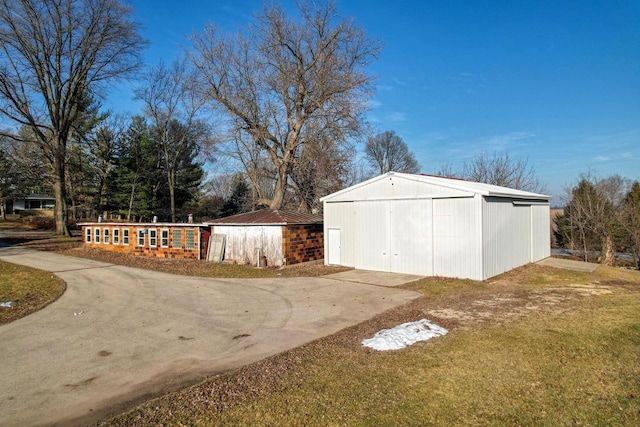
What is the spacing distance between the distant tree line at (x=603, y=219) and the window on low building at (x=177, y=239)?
21.9 metres

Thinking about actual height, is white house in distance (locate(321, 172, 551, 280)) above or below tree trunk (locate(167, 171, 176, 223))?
below

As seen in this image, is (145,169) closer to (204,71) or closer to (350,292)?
(204,71)

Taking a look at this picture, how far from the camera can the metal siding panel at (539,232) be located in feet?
57.1

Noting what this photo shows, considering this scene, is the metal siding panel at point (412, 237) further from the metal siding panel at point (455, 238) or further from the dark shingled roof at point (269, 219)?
the dark shingled roof at point (269, 219)

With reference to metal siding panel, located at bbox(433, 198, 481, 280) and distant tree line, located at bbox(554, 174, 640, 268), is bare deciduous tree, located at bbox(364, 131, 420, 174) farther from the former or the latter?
metal siding panel, located at bbox(433, 198, 481, 280)

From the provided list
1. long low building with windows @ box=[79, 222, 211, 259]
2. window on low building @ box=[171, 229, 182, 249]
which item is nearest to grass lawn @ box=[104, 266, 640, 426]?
long low building with windows @ box=[79, 222, 211, 259]

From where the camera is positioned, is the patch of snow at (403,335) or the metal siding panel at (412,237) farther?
the metal siding panel at (412,237)

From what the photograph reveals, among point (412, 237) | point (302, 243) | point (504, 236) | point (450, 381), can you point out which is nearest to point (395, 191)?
point (412, 237)

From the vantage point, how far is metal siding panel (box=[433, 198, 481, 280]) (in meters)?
12.8

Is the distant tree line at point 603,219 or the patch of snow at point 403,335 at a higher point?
the distant tree line at point 603,219

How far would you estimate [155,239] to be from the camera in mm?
20844

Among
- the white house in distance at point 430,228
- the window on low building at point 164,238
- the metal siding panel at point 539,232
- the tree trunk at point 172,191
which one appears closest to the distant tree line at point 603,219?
the metal siding panel at point 539,232

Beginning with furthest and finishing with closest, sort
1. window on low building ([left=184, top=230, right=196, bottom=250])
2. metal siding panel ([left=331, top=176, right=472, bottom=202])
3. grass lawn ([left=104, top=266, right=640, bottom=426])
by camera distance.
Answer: window on low building ([left=184, top=230, right=196, bottom=250]) → metal siding panel ([left=331, top=176, right=472, bottom=202]) → grass lawn ([left=104, top=266, right=640, bottom=426])

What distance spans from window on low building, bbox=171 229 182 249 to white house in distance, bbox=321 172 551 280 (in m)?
8.04
